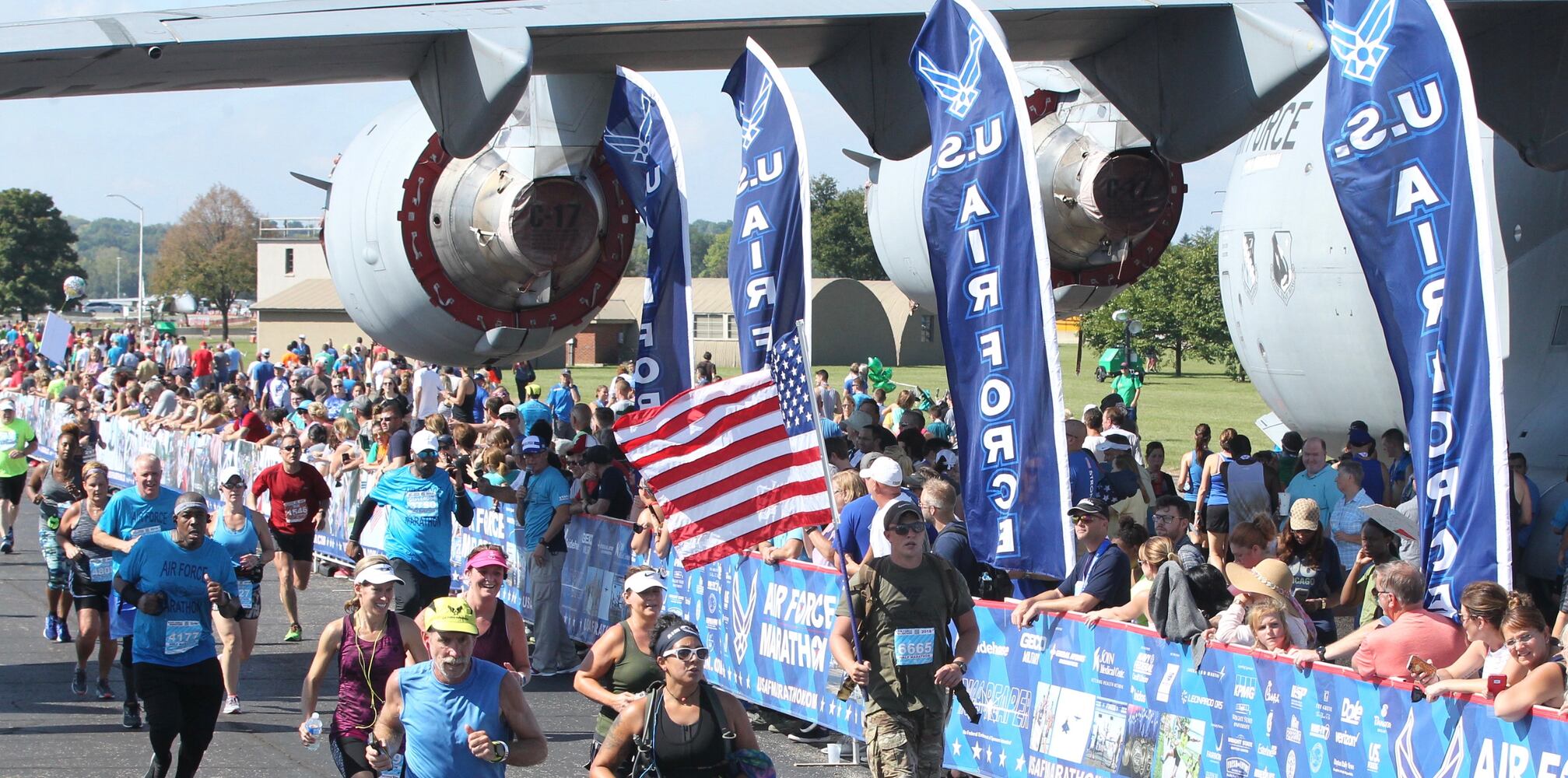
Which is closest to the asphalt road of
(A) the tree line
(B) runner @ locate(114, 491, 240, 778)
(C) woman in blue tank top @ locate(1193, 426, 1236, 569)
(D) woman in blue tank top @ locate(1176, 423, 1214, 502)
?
(B) runner @ locate(114, 491, 240, 778)

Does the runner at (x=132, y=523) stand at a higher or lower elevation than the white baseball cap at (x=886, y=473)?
lower

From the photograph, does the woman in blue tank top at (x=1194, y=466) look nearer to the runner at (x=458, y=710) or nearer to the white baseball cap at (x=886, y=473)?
the white baseball cap at (x=886, y=473)

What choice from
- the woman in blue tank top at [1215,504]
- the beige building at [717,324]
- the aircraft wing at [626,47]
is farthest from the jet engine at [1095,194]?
the beige building at [717,324]

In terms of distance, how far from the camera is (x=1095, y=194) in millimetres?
11125

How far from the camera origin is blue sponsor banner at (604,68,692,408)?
11375mm

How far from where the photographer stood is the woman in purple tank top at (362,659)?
6953 millimetres

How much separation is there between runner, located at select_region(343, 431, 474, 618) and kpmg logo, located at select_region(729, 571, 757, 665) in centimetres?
206

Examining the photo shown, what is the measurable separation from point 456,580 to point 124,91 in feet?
17.0

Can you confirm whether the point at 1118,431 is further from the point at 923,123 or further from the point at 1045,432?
the point at 1045,432

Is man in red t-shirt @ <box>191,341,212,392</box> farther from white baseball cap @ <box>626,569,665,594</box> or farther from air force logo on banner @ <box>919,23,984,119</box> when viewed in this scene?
white baseball cap @ <box>626,569,665,594</box>

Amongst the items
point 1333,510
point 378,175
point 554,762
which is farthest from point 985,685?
point 378,175

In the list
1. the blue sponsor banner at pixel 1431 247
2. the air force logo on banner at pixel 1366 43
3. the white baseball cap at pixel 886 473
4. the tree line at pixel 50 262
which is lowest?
the white baseball cap at pixel 886 473

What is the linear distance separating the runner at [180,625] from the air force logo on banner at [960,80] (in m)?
4.68

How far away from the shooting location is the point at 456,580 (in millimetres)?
14016
